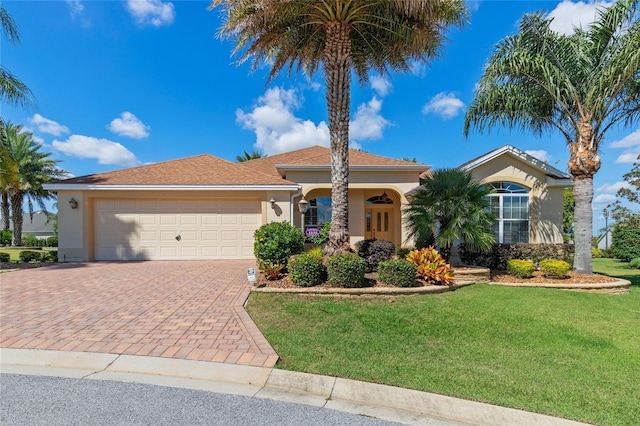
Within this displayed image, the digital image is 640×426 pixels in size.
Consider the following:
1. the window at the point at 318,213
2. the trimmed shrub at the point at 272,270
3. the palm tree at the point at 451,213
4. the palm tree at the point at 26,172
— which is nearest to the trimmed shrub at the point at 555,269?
the palm tree at the point at 451,213

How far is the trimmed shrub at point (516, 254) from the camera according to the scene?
36.4 ft

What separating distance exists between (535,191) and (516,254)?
3661mm

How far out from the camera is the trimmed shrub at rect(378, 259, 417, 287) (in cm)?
757

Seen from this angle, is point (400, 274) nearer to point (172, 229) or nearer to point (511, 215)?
point (511, 215)

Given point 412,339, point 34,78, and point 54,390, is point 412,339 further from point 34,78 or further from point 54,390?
point 34,78

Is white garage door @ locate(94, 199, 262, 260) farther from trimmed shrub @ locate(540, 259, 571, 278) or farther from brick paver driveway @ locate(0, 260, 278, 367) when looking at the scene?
trimmed shrub @ locate(540, 259, 571, 278)

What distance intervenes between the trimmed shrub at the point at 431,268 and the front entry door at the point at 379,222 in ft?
29.0

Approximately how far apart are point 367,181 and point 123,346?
42.2ft

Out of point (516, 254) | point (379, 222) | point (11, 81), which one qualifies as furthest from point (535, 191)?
point (11, 81)

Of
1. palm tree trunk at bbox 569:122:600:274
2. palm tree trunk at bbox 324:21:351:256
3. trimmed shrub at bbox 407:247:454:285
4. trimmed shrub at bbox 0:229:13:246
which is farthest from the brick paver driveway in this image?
trimmed shrub at bbox 0:229:13:246

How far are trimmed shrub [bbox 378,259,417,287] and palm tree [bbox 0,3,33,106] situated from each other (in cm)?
1431

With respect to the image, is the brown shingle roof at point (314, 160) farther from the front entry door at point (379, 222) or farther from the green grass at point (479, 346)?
the green grass at point (479, 346)

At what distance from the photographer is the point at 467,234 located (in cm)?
897

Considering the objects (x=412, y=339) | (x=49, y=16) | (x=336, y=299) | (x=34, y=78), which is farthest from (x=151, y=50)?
(x=412, y=339)
